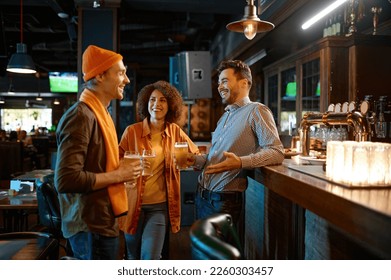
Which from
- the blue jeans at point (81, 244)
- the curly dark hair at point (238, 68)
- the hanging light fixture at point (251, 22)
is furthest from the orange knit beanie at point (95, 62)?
the hanging light fixture at point (251, 22)

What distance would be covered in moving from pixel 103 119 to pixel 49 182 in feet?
3.33

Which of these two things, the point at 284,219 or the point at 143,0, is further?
the point at 143,0

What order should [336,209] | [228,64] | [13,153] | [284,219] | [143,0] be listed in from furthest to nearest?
1. [13,153]
2. [143,0]
3. [284,219]
4. [228,64]
5. [336,209]

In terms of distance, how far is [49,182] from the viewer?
2244 millimetres

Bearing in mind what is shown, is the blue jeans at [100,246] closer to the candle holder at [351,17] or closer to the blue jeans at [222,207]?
the blue jeans at [222,207]

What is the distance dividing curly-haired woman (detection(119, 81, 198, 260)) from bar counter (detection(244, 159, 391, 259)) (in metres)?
0.50

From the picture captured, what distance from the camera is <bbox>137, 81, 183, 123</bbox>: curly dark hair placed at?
217cm

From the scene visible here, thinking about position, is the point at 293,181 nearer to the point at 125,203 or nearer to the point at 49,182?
the point at 125,203

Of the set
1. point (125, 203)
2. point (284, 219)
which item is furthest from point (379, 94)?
point (125, 203)

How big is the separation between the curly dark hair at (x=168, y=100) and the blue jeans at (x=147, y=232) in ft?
1.76

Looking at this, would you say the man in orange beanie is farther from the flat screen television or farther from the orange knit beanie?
the flat screen television

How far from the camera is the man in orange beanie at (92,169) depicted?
1322 millimetres

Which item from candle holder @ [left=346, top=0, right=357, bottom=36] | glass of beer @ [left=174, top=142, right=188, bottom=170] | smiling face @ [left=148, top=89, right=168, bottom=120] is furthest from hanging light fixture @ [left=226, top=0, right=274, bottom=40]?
glass of beer @ [left=174, top=142, right=188, bottom=170]
